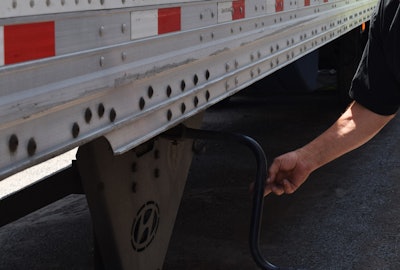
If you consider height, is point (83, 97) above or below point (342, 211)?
above

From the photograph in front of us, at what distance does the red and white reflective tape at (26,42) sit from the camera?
1.30 metres

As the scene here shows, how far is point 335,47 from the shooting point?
21.2ft

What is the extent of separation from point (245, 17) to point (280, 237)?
1887mm

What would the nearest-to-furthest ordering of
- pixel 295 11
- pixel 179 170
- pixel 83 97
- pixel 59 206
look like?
pixel 83 97 → pixel 179 170 → pixel 295 11 → pixel 59 206

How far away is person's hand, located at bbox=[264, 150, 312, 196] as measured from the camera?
6.73ft

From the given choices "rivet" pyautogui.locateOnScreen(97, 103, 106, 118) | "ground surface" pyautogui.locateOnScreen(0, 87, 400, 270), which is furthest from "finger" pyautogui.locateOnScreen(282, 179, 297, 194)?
"ground surface" pyautogui.locateOnScreen(0, 87, 400, 270)

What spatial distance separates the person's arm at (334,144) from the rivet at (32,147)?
0.88m

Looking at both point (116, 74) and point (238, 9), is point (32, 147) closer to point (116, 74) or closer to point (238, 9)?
point (116, 74)

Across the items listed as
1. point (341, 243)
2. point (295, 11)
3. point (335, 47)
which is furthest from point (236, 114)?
point (295, 11)

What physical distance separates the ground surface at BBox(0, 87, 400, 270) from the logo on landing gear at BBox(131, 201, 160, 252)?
40.3 inches

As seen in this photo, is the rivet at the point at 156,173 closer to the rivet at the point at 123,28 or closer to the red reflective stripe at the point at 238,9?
the red reflective stripe at the point at 238,9

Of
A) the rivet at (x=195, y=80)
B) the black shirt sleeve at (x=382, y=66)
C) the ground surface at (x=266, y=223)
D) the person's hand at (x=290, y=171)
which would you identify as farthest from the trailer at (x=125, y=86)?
the ground surface at (x=266, y=223)

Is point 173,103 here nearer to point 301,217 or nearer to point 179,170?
point 179,170

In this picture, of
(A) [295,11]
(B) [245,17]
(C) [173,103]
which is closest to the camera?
(C) [173,103]
